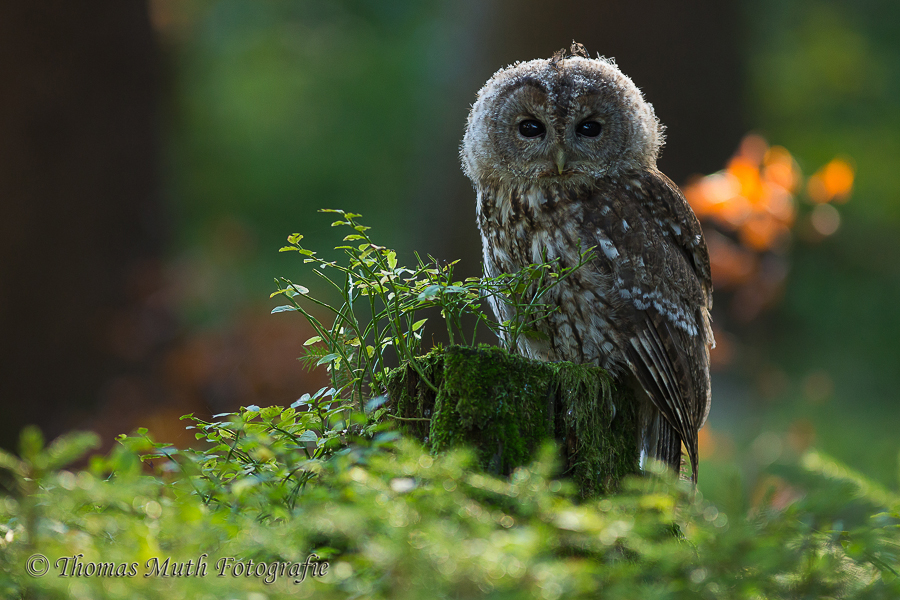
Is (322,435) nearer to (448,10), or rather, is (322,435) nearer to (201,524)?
(201,524)

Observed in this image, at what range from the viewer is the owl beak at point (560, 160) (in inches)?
103

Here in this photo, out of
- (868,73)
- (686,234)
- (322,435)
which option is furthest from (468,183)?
(868,73)

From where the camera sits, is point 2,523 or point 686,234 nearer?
point 2,523

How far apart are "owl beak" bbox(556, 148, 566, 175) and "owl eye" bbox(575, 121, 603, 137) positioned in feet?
0.48

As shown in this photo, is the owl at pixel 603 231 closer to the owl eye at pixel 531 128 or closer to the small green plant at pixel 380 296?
the owl eye at pixel 531 128

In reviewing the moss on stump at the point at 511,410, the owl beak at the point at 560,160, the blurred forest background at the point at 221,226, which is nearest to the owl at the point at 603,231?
the owl beak at the point at 560,160

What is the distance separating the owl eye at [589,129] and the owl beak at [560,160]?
0.48 feet

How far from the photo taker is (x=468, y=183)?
6.15m

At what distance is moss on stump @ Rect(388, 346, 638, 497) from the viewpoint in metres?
1.71

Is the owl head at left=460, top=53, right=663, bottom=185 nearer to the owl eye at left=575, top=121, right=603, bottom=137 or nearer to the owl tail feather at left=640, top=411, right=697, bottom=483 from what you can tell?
the owl eye at left=575, top=121, right=603, bottom=137

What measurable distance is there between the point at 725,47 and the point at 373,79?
Result: 28.0 ft

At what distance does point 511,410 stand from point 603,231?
1089mm

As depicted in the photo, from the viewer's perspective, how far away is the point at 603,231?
2.60 meters

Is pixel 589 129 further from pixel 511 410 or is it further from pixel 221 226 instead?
pixel 221 226
